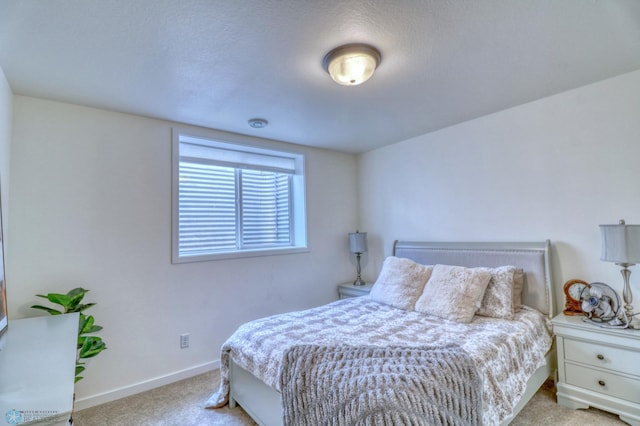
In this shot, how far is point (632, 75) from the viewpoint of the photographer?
217cm

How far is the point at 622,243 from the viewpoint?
196 centimetres

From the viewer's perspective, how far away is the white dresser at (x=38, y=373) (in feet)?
2.66

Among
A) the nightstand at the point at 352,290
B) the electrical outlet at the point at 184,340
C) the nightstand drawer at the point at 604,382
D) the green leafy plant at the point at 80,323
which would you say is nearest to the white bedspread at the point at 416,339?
the nightstand drawer at the point at 604,382

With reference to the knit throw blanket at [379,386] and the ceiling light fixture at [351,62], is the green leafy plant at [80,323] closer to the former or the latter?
the knit throw blanket at [379,386]

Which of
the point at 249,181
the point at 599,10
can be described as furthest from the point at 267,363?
the point at 599,10

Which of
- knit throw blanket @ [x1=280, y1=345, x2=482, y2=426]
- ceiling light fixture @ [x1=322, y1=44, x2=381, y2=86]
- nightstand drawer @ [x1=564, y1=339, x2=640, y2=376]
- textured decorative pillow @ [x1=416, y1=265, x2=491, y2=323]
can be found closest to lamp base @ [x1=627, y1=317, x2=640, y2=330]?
nightstand drawer @ [x1=564, y1=339, x2=640, y2=376]

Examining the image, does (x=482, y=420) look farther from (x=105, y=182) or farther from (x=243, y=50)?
(x=105, y=182)

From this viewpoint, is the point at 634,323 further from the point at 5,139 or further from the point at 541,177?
the point at 5,139

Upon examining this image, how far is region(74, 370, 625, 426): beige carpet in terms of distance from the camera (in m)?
2.02

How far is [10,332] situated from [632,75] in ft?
14.1

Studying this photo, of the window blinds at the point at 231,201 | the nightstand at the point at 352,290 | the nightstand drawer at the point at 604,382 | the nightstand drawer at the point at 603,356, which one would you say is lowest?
the nightstand drawer at the point at 604,382

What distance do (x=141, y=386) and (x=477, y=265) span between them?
10.5 feet

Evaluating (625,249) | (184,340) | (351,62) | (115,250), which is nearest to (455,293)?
(625,249)

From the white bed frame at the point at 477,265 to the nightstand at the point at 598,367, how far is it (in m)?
0.16
